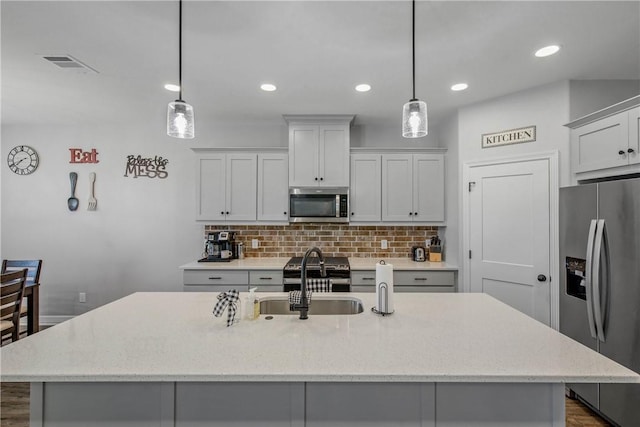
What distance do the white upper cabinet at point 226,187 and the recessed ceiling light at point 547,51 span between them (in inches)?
110

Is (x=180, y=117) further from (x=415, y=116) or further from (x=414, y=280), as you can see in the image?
(x=414, y=280)

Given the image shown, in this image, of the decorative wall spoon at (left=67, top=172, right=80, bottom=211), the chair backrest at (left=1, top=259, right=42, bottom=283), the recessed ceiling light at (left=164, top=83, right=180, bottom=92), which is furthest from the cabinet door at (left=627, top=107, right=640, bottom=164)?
the decorative wall spoon at (left=67, top=172, right=80, bottom=211)

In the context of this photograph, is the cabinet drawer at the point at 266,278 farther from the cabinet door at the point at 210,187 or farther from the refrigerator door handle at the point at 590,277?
the refrigerator door handle at the point at 590,277

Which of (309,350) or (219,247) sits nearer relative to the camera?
(309,350)

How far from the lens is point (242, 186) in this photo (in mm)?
3568

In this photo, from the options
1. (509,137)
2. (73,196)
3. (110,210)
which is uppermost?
(509,137)

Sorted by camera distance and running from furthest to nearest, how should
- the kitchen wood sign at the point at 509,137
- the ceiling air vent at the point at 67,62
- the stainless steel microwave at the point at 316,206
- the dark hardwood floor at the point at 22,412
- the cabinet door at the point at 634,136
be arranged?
1. the stainless steel microwave at the point at 316,206
2. the kitchen wood sign at the point at 509,137
3. the ceiling air vent at the point at 67,62
4. the dark hardwood floor at the point at 22,412
5. the cabinet door at the point at 634,136

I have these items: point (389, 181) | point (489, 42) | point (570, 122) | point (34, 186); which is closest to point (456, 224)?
point (389, 181)

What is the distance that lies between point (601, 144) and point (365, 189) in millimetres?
2060

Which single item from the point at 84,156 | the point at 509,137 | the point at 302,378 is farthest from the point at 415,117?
the point at 84,156

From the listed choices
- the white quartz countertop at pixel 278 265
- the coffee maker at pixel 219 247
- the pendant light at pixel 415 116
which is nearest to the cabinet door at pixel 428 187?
the white quartz countertop at pixel 278 265

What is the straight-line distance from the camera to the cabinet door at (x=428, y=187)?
3543 millimetres

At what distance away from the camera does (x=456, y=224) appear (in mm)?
3350

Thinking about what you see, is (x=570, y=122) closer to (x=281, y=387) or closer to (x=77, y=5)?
(x=281, y=387)
